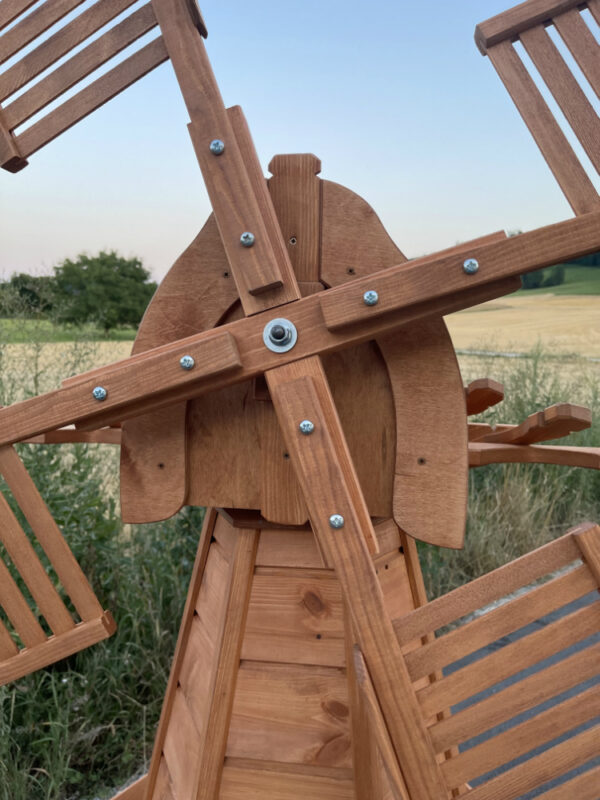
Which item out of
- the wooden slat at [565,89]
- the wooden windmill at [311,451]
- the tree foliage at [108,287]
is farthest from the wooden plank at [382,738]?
the tree foliage at [108,287]

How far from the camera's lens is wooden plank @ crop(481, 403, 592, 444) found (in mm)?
1812

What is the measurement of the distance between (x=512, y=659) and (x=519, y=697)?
0.08m

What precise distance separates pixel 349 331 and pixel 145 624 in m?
2.58

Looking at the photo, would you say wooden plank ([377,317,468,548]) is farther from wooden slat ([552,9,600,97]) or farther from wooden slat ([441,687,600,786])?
wooden slat ([552,9,600,97])

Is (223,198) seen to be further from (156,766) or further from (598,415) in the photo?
(598,415)

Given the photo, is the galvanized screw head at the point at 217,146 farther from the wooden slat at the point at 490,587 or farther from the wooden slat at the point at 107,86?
the wooden slat at the point at 490,587

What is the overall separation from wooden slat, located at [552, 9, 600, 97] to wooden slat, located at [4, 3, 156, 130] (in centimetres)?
90

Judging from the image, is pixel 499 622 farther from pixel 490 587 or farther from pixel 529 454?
pixel 529 454

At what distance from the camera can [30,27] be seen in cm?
162

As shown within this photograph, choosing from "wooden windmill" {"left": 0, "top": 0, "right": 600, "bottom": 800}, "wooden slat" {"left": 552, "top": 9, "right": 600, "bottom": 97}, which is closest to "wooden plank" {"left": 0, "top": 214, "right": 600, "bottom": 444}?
"wooden windmill" {"left": 0, "top": 0, "right": 600, "bottom": 800}

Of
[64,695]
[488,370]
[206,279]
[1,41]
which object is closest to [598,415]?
[488,370]

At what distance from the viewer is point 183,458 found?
1663 mm

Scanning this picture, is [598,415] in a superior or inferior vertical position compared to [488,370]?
inferior

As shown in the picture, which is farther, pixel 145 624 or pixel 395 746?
pixel 145 624
